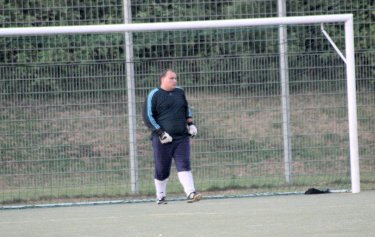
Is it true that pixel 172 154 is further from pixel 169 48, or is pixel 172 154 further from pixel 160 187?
pixel 169 48

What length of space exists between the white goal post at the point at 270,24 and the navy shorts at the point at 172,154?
5.37ft

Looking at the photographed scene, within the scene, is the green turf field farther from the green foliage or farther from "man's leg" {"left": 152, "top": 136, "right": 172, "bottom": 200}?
the green foliage

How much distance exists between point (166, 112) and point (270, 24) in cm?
208

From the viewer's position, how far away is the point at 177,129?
13359mm

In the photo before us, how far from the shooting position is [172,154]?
13.5 m

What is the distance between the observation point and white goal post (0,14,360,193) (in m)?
13.7

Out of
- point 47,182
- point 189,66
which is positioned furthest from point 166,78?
point 47,182

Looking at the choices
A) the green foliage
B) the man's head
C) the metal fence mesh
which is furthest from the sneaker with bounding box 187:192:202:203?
the green foliage

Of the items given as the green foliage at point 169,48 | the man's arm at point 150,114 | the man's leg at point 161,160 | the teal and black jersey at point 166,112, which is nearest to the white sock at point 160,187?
the man's leg at point 161,160

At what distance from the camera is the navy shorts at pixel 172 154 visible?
1335 centimetres

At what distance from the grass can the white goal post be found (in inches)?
42.6

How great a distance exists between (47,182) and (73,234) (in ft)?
14.7

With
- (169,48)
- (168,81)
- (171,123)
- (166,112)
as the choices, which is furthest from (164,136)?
(169,48)

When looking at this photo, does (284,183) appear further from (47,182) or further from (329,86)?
(47,182)
